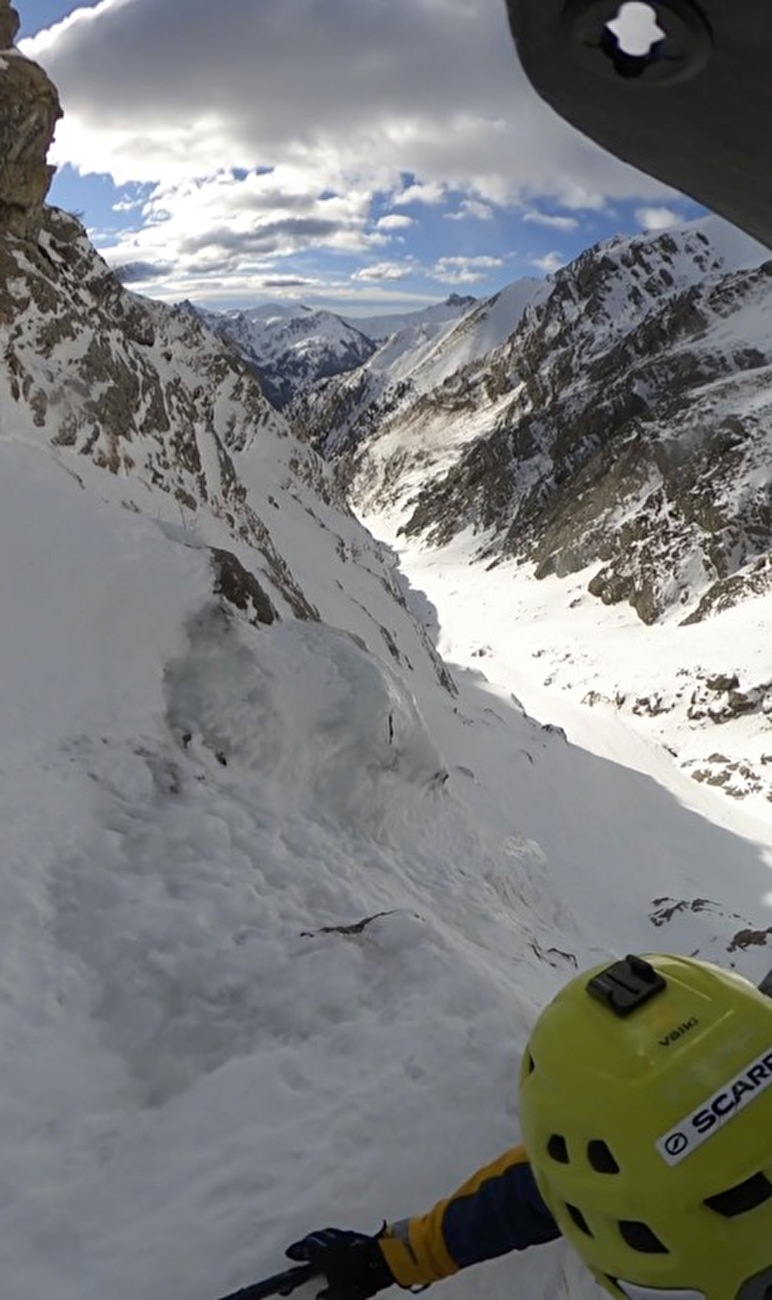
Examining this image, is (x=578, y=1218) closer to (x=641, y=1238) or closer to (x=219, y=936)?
(x=641, y=1238)

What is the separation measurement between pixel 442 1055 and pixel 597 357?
113 meters

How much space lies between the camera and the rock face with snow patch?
58619 mm

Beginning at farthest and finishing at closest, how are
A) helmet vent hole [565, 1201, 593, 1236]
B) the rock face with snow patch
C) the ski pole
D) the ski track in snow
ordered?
the rock face with snow patch → the ski track in snow → the ski pole → helmet vent hole [565, 1201, 593, 1236]

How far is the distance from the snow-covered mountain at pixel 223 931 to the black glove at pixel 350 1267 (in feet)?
1.02

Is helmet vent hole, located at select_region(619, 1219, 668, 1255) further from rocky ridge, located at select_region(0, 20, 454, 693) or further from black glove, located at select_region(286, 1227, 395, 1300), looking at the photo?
rocky ridge, located at select_region(0, 20, 454, 693)

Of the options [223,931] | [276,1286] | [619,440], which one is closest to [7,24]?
[223,931]

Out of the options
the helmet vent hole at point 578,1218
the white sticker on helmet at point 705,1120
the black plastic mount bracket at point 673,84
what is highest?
the black plastic mount bracket at point 673,84

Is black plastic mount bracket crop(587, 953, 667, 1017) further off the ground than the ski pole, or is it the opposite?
black plastic mount bracket crop(587, 953, 667, 1017)

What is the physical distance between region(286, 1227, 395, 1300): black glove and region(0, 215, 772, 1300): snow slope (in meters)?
0.35

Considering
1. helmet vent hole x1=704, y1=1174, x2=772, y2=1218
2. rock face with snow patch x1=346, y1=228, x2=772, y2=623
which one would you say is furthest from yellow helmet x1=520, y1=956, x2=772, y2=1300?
rock face with snow patch x1=346, y1=228, x2=772, y2=623

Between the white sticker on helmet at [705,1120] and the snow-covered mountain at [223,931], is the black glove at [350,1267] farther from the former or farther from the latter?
the white sticker on helmet at [705,1120]

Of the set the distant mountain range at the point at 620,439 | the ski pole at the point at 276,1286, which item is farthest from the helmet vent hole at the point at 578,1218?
the distant mountain range at the point at 620,439

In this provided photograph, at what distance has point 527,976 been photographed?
7.00 meters

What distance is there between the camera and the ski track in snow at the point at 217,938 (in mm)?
3922
